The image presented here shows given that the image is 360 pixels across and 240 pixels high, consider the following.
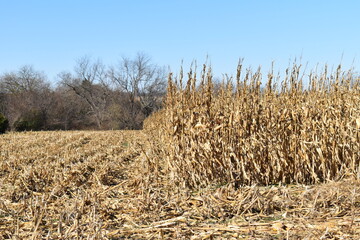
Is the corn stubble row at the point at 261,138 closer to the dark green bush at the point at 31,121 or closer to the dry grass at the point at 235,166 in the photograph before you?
the dry grass at the point at 235,166

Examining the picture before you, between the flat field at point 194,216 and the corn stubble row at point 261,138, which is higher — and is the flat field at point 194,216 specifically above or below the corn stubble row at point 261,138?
below

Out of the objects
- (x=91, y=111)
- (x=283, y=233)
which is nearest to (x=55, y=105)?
(x=91, y=111)

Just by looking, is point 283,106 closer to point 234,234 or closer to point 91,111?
point 234,234

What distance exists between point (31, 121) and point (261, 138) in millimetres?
29888

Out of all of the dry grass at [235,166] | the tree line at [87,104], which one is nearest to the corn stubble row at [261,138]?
the dry grass at [235,166]

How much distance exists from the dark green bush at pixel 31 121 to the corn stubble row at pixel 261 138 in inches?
1048

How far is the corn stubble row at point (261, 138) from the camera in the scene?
5.54 meters

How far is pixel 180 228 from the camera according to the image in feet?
11.7

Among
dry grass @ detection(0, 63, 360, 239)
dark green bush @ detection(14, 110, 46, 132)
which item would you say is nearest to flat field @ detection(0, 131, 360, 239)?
dry grass @ detection(0, 63, 360, 239)

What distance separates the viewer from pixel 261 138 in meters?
5.50

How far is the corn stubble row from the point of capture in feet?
18.2

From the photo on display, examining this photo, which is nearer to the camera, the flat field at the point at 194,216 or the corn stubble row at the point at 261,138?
the flat field at the point at 194,216

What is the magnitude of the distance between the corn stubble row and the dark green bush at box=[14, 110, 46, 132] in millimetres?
26620

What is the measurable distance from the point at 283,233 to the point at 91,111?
41.6 metres
